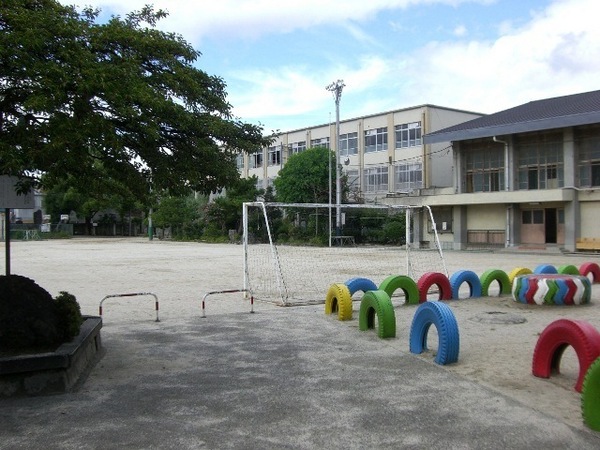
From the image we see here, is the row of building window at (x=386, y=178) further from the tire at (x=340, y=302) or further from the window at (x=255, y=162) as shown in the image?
the tire at (x=340, y=302)

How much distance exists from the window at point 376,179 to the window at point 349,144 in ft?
9.78

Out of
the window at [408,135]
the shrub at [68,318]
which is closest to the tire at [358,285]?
the shrub at [68,318]

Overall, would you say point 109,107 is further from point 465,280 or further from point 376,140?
point 376,140

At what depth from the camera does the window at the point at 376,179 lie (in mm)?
55281

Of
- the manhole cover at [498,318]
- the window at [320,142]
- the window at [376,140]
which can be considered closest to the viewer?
the manhole cover at [498,318]

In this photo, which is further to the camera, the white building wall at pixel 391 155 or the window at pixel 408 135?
the window at pixel 408 135

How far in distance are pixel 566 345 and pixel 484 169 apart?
37.3 metres

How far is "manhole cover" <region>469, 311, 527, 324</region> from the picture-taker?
35.5 ft

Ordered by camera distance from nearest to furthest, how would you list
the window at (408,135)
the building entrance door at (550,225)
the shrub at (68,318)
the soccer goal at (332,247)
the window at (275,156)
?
the shrub at (68,318) < the soccer goal at (332,247) < the building entrance door at (550,225) < the window at (408,135) < the window at (275,156)

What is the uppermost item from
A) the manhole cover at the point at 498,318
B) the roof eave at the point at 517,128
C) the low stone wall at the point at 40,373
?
the roof eave at the point at 517,128

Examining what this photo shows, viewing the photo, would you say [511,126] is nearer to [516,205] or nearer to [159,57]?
[516,205]

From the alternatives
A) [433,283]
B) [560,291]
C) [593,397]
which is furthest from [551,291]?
[593,397]

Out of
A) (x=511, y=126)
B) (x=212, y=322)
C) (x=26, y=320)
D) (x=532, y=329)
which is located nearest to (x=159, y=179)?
(x=26, y=320)

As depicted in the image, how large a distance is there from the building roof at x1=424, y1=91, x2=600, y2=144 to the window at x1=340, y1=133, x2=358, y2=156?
15239 millimetres
